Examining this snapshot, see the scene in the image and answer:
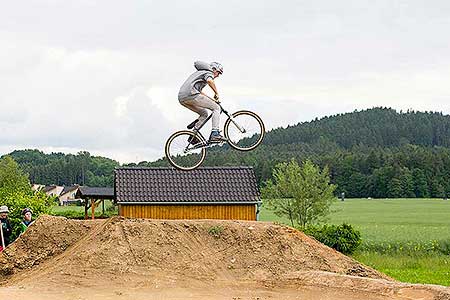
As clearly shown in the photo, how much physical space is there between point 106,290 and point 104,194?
105 feet

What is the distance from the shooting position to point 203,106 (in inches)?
672

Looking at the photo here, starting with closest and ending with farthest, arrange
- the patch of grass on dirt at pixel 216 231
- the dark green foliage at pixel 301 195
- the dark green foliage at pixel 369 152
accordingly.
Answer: the patch of grass on dirt at pixel 216 231, the dark green foliage at pixel 301 195, the dark green foliage at pixel 369 152

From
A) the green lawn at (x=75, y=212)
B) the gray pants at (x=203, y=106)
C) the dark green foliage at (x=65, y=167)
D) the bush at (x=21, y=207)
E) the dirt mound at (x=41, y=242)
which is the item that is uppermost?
the dark green foliage at (x=65, y=167)

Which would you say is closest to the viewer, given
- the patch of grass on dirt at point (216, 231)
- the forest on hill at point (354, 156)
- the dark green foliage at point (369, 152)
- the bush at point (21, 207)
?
the patch of grass on dirt at point (216, 231)

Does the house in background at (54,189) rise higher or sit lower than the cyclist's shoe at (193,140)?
higher

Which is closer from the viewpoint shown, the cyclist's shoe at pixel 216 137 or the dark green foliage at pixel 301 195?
the cyclist's shoe at pixel 216 137

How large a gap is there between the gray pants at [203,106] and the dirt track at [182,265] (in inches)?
133

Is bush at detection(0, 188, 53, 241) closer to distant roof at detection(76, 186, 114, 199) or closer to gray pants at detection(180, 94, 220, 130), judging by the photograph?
distant roof at detection(76, 186, 114, 199)

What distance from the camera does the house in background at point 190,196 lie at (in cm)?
3453

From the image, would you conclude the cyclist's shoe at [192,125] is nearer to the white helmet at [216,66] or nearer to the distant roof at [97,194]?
the white helmet at [216,66]

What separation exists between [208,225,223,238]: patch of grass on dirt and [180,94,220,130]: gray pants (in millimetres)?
3433

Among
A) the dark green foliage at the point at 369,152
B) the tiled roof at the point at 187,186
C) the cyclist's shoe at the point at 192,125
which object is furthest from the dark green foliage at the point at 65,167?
the cyclist's shoe at the point at 192,125

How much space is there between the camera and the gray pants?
1697 cm

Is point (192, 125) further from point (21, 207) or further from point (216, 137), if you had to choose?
point (21, 207)
